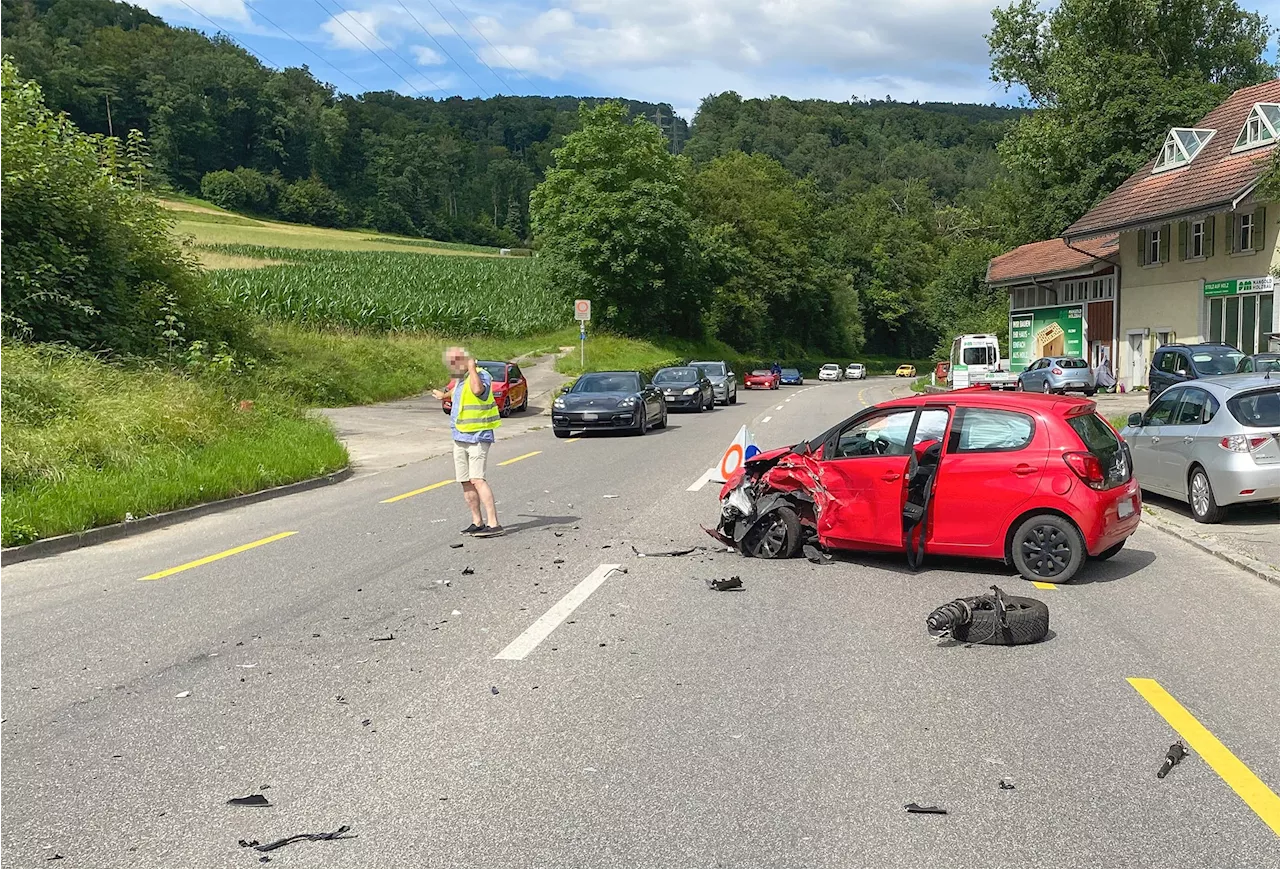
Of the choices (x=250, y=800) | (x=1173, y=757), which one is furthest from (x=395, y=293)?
(x=1173, y=757)

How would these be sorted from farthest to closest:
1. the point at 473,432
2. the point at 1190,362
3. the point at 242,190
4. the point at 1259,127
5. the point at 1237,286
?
1. the point at 242,190
2. the point at 1259,127
3. the point at 1237,286
4. the point at 1190,362
5. the point at 473,432

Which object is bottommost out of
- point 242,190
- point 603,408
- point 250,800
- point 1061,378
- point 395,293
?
point 1061,378

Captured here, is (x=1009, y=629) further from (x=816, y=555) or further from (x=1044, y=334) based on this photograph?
(x=1044, y=334)

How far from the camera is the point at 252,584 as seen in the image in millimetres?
8641

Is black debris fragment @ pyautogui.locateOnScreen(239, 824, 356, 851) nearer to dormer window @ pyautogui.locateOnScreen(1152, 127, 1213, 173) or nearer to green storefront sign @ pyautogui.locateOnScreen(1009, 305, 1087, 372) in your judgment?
dormer window @ pyautogui.locateOnScreen(1152, 127, 1213, 173)

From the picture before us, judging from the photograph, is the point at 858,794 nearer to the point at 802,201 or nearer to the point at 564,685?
the point at 564,685

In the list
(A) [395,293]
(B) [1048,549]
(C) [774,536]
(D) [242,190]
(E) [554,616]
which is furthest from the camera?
(D) [242,190]

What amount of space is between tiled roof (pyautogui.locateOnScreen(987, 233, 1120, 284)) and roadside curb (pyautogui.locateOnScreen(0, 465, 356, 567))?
3572cm

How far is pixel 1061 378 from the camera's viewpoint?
36750 millimetres

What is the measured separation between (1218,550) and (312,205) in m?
118

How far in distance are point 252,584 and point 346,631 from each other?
2049 millimetres

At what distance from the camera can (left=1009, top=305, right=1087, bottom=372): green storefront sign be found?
4662 cm

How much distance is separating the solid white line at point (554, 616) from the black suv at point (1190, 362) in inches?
687

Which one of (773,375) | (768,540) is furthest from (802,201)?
(768,540)
